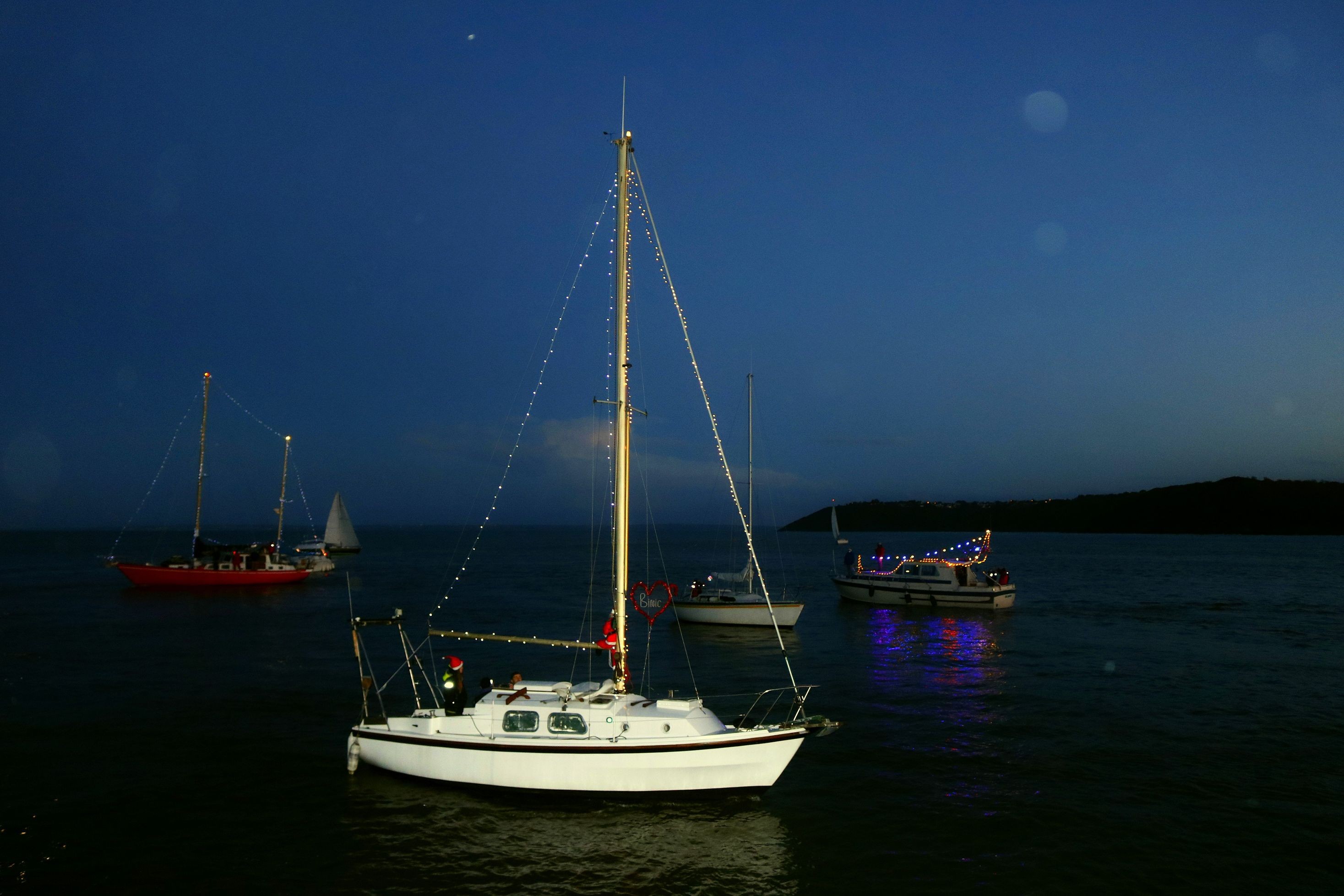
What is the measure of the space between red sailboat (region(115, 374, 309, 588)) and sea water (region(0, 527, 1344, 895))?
15.7m

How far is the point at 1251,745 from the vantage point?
19.6 metres

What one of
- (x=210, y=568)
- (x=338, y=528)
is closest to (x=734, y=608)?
(x=210, y=568)

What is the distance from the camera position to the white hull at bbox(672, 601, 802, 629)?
38375 mm

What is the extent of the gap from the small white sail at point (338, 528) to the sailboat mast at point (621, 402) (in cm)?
10622

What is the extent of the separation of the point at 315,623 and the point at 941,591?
35.4 meters

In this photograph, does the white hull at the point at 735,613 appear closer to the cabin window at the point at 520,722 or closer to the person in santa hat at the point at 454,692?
the person in santa hat at the point at 454,692

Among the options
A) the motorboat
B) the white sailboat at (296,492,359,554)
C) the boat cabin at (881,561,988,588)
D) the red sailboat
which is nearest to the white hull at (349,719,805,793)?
the motorboat

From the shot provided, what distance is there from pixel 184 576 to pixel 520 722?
54605mm

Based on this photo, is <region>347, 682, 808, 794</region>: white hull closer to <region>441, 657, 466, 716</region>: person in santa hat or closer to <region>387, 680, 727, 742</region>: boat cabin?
<region>387, 680, 727, 742</region>: boat cabin

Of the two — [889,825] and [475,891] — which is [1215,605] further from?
[475,891]

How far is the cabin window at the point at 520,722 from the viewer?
48.4ft

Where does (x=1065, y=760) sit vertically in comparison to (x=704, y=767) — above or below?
below

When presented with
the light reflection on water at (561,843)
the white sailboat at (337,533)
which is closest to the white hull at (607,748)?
the light reflection on water at (561,843)

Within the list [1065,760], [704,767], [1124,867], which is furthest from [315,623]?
[1124,867]
